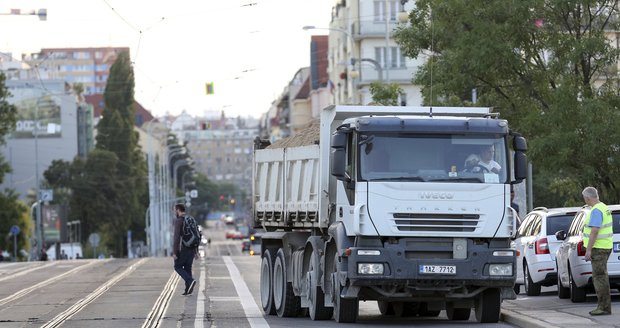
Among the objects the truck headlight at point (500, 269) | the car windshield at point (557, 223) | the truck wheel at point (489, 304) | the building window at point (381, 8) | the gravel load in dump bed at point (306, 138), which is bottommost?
the truck wheel at point (489, 304)

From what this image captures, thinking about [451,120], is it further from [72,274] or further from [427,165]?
[72,274]

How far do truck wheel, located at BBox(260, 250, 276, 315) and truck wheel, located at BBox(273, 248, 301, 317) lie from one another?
0.70 feet

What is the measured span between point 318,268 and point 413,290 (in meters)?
1.68

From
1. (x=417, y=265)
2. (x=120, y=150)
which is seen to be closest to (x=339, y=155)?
(x=417, y=265)

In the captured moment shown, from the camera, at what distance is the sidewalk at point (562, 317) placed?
17.8 m

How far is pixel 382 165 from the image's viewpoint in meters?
18.1

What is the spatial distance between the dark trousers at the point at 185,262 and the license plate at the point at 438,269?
965 cm

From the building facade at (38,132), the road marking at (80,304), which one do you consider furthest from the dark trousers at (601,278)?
the building facade at (38,132)

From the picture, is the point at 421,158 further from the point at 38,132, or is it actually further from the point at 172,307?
the point at 38,132

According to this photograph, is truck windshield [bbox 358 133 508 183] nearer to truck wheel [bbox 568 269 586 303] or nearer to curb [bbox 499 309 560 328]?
curb [bbox 499 309 560 328]

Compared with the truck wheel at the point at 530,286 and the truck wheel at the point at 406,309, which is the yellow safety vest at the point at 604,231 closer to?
the truck wheel at the point at 406,309

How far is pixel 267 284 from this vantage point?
2289 cm

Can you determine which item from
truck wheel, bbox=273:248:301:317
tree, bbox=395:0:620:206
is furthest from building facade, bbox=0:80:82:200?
truck wheel, bbox=273:248:301:317

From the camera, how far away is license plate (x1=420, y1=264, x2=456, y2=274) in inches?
704
